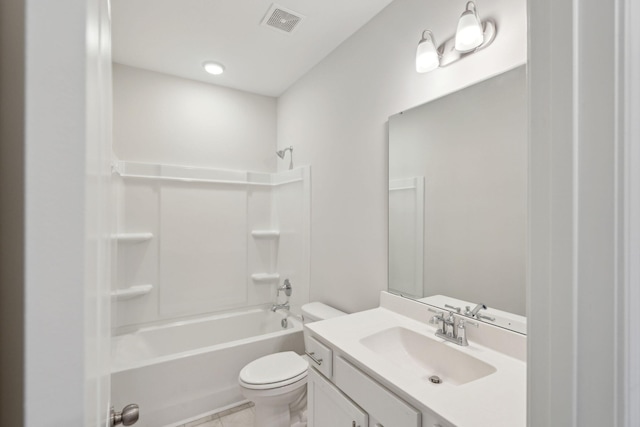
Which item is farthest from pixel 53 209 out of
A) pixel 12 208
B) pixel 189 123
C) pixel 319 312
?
pixel 189 123

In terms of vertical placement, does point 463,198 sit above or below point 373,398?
above

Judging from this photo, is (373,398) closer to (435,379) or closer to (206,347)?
(435,379)

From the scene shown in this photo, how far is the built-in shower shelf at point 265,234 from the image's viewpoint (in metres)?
2.97

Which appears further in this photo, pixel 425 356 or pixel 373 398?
pixel 425 356

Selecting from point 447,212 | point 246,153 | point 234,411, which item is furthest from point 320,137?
point 234,411

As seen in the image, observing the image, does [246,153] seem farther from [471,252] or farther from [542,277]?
[542,277]

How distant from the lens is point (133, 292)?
93.8 inches

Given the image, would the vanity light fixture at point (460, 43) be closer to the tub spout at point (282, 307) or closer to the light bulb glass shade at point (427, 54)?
the light bulb glass shade at point (427, 54)

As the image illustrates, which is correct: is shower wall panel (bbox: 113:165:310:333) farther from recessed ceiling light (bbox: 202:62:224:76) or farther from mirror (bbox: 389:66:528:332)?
mirror (bbox: 389:66:528:332)

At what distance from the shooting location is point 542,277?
0.54 m

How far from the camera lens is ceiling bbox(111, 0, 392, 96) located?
70.2 inches

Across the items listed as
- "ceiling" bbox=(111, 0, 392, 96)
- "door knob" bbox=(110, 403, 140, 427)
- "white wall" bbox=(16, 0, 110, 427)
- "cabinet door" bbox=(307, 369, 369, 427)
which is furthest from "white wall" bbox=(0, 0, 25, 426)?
"ceiling" bbox=(111, 0, 392, 96)

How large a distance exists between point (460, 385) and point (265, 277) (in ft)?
7.28

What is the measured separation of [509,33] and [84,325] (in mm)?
1592
